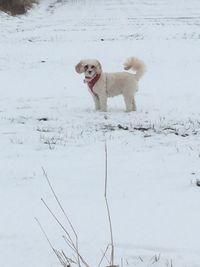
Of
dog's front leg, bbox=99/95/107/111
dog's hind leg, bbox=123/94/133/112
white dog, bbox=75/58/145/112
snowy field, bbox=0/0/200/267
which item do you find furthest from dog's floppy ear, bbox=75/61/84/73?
dog's hind leg, bbox=123/94/133/112

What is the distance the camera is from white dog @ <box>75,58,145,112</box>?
30.6ft

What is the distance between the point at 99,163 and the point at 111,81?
375cm

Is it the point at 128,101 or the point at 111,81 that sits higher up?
the point at 111,81

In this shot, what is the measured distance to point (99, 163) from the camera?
5941mm

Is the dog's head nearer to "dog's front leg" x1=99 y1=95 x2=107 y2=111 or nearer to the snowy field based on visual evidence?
"dog's front leg" x1=99 y1=95 x2=107 y2=111

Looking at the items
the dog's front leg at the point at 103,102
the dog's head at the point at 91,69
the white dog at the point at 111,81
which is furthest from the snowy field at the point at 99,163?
the dog's head at the point at 91,69

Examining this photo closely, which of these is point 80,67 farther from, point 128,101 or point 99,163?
point 99,163

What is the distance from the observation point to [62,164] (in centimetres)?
594

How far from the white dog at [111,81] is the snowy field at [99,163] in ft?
1.04

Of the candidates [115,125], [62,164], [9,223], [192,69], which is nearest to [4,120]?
[115,125]

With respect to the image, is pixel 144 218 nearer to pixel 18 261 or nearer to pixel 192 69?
pixel 18 261

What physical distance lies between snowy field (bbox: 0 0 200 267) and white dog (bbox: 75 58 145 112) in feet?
1.04

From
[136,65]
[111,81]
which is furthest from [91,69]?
[136,65]

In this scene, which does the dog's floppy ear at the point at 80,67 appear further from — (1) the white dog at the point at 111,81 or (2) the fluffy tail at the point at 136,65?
(2) the fluffy tail at the point at 136,65
